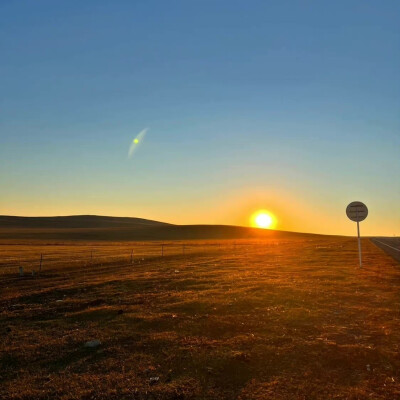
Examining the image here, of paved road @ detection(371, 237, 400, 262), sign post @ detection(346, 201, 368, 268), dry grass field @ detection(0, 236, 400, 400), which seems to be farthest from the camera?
paved road @ detection(371, 237, 400, 262)

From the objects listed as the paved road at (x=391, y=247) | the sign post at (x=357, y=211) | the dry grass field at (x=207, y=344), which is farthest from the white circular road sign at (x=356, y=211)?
the dry grass field at (x=207, y=344)

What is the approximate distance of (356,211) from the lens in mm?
30156

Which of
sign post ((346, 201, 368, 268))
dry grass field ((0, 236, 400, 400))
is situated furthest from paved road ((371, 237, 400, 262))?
dry grass field ((0, 236, 400, 400))

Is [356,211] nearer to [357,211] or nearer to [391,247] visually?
[357,211]

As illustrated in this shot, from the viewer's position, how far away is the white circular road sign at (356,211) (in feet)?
97.2

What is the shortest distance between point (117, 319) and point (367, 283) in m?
13.7

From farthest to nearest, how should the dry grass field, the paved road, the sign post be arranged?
1. the paved road
2. the sign post
3. the dry grass field

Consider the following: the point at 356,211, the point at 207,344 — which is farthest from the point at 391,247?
the point at 207,344

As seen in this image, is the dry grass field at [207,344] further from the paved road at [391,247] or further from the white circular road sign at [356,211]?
the paved road at [391,247]

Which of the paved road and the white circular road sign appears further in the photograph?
the paved road

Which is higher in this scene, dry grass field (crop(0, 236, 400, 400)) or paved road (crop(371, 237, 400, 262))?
dry grass field (crop(0, 236, 400, 400))

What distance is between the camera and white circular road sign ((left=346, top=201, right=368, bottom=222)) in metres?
29.6

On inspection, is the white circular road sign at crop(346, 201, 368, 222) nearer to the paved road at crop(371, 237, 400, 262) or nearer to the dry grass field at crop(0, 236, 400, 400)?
the paved road at crop(371, 237, 400, 262)

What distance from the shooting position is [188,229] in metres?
198
